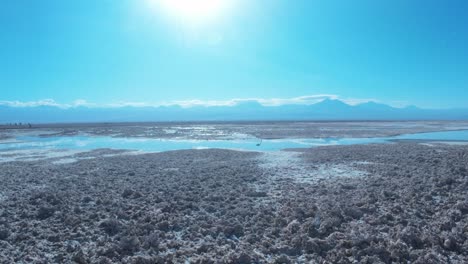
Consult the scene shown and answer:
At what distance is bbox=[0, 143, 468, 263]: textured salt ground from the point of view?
23.3ft

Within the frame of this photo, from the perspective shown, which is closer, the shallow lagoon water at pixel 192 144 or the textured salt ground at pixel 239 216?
the textured salt ground at pixel 239 216

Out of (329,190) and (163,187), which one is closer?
(329,190)

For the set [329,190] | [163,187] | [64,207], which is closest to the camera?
[64,207]

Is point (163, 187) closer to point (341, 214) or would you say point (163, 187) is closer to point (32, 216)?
point (32, 216)

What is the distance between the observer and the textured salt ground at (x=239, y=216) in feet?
23.3

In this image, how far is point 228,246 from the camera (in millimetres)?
7523

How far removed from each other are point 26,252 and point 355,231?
23.2 ft

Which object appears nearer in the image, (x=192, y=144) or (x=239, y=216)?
(x=239, y=216)

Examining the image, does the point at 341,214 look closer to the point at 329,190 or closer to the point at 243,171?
the point at 329,190

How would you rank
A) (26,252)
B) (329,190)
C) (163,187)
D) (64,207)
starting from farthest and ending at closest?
(163,187)
(329,190)
(64,207)
(26,252)

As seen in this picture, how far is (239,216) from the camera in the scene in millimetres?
9383

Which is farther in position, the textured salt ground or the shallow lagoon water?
the shallow lagoon water

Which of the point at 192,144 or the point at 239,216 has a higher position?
the point at 192,144

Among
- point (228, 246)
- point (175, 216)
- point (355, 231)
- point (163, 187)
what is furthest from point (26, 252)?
point (355, 231)
